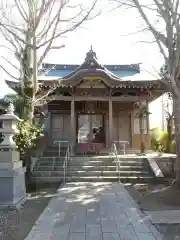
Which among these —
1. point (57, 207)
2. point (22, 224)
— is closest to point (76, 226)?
point (22, 224)

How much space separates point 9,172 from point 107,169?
18.4 feet

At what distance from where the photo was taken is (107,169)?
12445 millimetres

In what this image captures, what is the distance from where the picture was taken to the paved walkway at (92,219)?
5023 millimetres

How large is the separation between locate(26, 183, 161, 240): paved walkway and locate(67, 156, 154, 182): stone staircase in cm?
233

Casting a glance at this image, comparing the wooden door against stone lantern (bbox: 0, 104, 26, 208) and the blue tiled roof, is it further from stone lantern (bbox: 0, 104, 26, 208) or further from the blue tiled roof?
stone lantern (bbox: 0, 104, 26, 208)

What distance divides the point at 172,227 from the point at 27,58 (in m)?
9.57

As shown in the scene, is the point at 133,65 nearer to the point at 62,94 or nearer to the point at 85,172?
the point at 62,94

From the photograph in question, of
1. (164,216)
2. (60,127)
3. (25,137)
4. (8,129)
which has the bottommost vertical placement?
(164,216)

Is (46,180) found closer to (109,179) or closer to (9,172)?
(109,179)

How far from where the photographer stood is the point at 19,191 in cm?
823

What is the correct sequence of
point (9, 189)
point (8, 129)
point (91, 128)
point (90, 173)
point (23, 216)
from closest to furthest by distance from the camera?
1. point (23, 216)
2. point (9, 189)
3. point (8, 129)
4. point (90, 173)
5. point (91, 128)

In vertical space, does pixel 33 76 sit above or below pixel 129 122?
above

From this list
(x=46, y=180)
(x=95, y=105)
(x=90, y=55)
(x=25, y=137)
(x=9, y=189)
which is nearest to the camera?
(x=9, y=189)

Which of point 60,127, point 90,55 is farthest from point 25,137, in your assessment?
point 90,55
